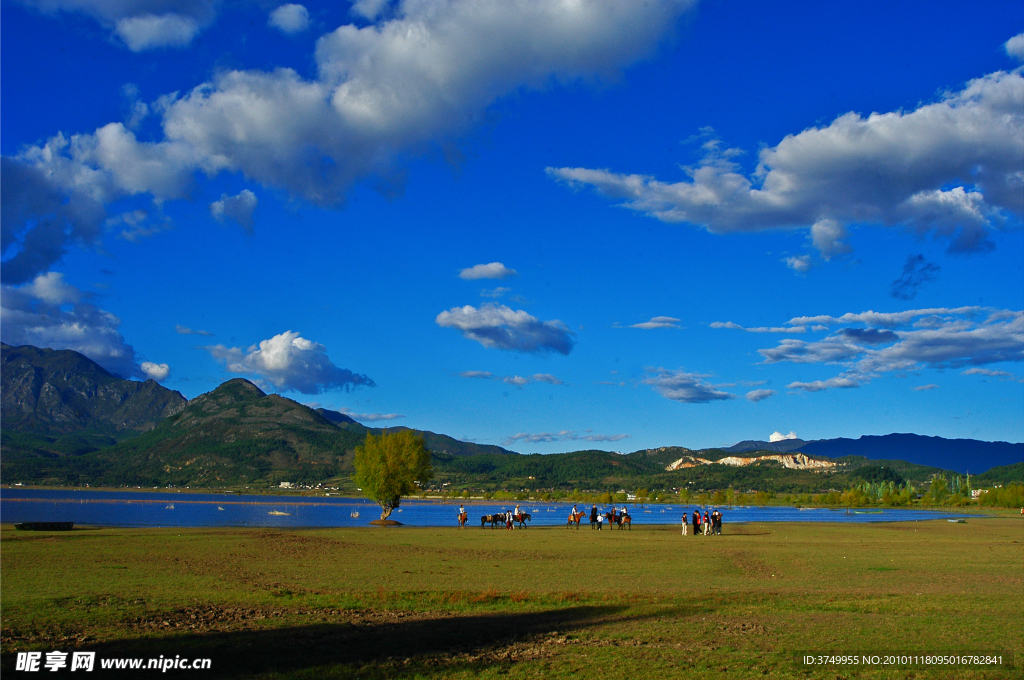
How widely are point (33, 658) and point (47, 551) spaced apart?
21.8m

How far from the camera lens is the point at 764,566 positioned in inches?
→ 1094

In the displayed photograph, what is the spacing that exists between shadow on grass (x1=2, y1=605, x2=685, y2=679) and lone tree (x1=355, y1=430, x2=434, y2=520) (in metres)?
55.6

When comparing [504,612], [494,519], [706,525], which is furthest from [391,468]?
[504,612]

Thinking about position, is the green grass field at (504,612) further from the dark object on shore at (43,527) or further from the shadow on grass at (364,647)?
the dark object on shore at (43,527)

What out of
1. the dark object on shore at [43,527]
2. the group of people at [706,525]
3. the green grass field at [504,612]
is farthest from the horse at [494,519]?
the green grass field at [504,612]

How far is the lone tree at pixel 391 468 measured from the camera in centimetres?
7006

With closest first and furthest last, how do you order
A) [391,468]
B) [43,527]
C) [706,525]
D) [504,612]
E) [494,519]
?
[504,612] < [43,527] < [706,525] < [494,519] < [391,468]

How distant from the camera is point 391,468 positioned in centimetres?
7012

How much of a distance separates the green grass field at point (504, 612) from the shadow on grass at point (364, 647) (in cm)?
6

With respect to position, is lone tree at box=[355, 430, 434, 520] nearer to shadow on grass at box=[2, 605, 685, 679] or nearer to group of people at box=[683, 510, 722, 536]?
group of people at box=[683, 510, 722, 536]

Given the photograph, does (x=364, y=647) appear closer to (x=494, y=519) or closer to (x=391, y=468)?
(x=494, y=519)

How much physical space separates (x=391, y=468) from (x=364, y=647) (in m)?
58.4

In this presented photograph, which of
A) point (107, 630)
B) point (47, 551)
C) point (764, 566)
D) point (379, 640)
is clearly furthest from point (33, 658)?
point (764, 566)

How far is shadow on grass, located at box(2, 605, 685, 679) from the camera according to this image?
1129 centimetres
